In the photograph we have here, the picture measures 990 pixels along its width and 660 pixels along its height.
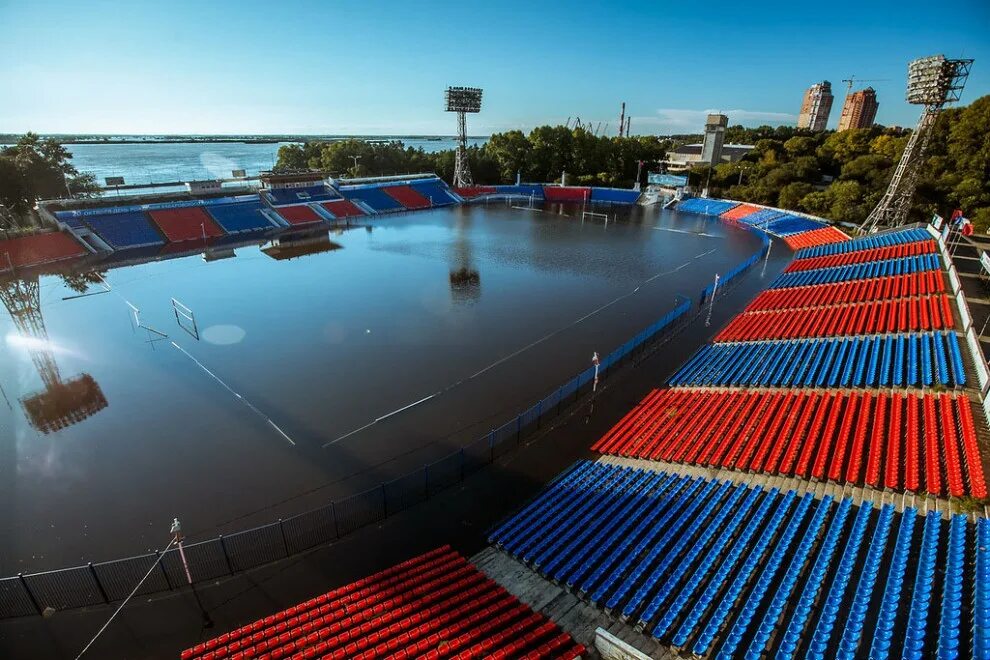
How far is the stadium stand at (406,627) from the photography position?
10.2 meters

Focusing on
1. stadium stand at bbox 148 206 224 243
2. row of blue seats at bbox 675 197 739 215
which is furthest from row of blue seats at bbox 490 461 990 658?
row of blue seats at bbox 675 197 739 215

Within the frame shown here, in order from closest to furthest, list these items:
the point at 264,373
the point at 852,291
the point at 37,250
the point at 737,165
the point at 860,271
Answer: the point at 264,373
the point at 852,291
the point at 860,271
the point at 37,250
the point at 737,165

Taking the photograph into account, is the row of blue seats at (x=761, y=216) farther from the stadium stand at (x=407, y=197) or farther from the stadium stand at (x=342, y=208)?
the stadium stand at (x=342, y=208)

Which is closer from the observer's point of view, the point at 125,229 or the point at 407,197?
the point at 125,229

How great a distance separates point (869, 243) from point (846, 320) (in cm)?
2322

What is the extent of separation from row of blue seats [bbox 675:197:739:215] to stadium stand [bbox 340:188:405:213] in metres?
46.4

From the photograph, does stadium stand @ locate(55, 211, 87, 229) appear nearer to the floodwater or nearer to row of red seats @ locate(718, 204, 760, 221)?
the floodwater

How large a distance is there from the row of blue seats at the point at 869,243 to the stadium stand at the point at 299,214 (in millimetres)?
59123

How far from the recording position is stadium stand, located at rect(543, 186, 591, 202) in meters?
86.9

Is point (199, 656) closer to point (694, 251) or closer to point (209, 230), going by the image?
point (694, 251)

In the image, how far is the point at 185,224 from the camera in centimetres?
5600

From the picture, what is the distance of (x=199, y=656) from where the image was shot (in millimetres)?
10445

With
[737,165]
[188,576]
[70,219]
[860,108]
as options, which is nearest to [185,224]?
[70,219]

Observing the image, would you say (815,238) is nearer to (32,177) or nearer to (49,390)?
(49,390)
